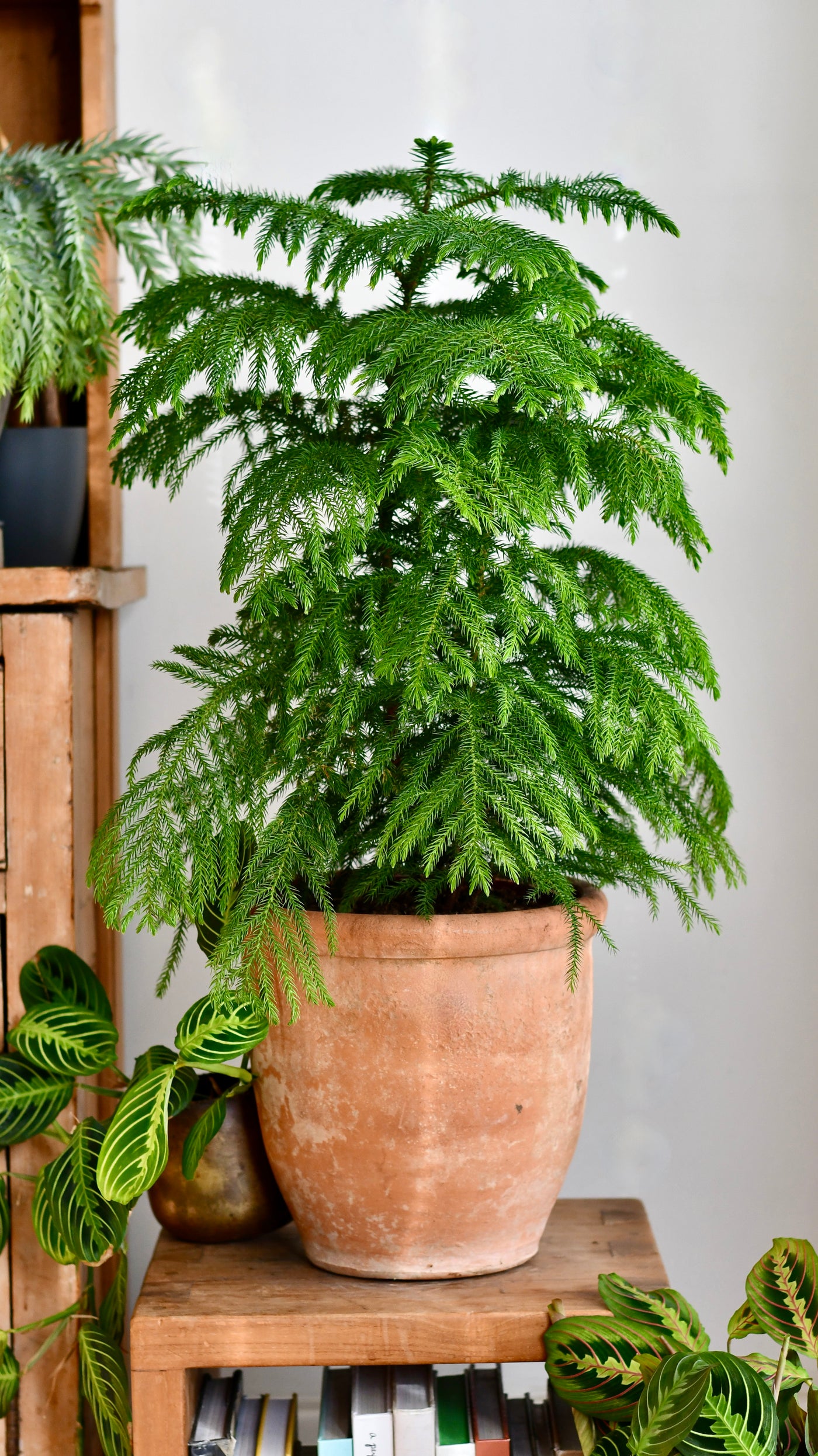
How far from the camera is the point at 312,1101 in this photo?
981mm

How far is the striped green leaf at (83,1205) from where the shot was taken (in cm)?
102

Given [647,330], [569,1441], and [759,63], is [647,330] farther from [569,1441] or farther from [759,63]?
[569,1441]

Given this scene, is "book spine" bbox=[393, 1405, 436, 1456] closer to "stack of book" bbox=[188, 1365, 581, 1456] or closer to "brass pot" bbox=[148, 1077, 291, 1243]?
"stack of book" bbox=[188, 1365, 581, 1456]

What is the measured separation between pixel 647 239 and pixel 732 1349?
4.44 feet

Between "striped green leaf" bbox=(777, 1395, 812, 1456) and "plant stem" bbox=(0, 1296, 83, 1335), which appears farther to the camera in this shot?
"plant stem" bbox=(0, 1296, 83, 1335)

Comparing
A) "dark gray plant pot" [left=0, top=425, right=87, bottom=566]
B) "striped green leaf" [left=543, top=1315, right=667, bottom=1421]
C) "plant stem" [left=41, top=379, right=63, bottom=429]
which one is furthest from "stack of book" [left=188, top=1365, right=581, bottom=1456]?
"plant stem" [left=41, top=379, right=63, bottom=429]

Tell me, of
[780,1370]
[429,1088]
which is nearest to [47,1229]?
[429,1088]

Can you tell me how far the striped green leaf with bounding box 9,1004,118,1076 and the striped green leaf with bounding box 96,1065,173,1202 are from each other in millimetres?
109

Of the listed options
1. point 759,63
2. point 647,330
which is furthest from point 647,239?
point 759,63

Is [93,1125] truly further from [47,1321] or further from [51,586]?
[51,586]

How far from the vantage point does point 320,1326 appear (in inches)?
37.4

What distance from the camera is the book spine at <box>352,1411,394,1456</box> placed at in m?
0.96

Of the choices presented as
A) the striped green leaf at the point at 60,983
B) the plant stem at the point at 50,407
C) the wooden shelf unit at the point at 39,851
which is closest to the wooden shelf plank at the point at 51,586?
the wooden shelf unit at the point at 39,851

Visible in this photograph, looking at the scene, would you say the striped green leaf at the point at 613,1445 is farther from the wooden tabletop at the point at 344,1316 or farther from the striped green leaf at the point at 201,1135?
the striped green leaf at the point at 201,1135
